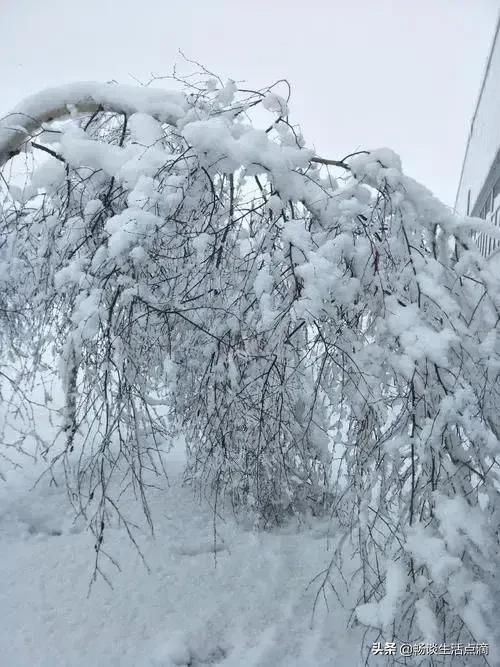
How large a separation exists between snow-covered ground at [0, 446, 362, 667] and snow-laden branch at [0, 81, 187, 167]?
2.61m

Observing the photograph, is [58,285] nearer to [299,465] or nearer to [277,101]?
[277,101]

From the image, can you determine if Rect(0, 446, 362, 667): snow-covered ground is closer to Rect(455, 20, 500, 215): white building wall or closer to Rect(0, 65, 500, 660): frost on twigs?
Rect(0, 65, 500, 660): frost on twigs

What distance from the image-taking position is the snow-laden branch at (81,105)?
8.05 ft

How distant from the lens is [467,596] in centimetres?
159

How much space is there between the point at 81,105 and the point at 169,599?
3554mm

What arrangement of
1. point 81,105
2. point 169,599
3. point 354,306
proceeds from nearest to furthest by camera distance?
point 354,306 → point 81,105 → point 169,599

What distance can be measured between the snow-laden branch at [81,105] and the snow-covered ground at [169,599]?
8.58 ft

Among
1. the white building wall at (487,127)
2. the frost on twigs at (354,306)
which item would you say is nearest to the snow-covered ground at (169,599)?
the frost on twigs at (354,306)

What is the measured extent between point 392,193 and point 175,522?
12.5ft

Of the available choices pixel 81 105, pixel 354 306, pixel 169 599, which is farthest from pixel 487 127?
pixel 169 599

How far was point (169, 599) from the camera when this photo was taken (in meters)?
3.50

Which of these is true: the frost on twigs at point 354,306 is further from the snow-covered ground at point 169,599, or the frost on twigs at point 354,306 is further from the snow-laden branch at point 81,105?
the snow-covered ground at point 169,599

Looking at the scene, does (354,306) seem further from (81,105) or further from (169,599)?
(169,599)

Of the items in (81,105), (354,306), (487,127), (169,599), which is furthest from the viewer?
(487,127)
